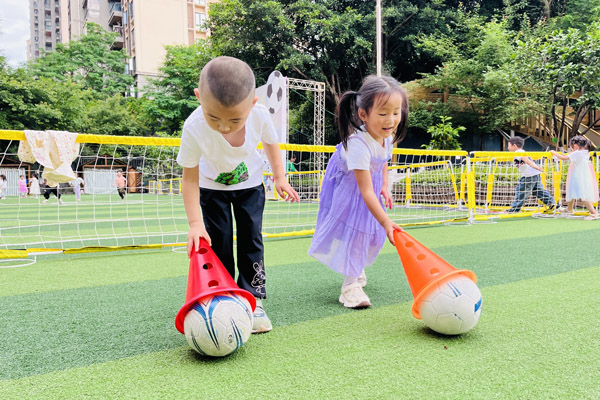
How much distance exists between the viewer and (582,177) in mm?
7957

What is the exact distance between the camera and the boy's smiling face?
172 centimetres

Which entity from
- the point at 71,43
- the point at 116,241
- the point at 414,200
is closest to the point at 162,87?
the point at 71,43

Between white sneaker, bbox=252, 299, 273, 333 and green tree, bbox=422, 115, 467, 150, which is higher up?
green tree, bbox=422, 115, 467, 150

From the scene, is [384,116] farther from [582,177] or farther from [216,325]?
[582,177]

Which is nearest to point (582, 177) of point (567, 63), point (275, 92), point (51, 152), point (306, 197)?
point (567, 63)

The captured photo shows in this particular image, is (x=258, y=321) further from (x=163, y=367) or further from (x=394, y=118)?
(x=394, y=118)

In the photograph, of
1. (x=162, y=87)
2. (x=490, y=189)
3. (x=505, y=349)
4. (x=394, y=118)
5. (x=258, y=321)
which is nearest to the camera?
(x=505, y=349)

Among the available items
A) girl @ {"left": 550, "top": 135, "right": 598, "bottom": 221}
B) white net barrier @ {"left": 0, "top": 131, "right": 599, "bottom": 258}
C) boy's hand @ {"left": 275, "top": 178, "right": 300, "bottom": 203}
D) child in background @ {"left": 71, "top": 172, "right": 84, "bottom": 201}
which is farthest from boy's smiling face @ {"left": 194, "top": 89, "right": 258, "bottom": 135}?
girl @ {"left": 550, "top": 135, "right": 598, "bottom": 221}

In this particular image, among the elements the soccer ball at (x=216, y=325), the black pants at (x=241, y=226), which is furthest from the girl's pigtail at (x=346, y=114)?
the soccer ball at (x=216, y=325)

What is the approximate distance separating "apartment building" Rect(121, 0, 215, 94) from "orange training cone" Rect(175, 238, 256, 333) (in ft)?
128

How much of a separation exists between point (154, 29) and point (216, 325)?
4290 centimetres

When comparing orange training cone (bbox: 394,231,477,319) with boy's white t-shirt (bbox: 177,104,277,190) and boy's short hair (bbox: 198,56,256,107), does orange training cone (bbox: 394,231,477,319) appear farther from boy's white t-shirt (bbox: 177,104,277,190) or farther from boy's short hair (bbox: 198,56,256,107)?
boy's short hair (bbox: 198,56,256,107)

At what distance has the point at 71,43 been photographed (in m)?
35.1

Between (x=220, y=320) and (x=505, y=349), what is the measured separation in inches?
48.4
